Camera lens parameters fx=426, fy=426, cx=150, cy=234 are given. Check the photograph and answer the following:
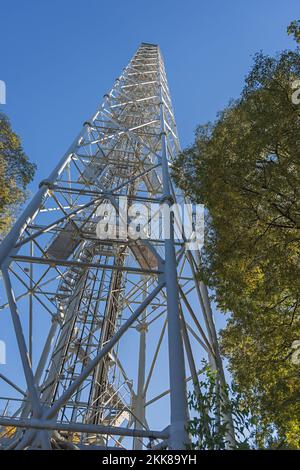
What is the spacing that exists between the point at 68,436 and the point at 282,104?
7179 mm

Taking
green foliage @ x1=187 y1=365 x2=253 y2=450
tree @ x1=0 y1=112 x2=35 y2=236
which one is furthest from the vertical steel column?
tree @ x1=0 y1=112 x2=35 y2=236


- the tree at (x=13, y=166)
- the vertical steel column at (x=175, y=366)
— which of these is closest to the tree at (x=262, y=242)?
the vertical steel column at (x=175, y=366)

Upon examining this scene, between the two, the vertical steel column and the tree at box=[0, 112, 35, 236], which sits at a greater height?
the tree at box=[0, 112, 35, 236]

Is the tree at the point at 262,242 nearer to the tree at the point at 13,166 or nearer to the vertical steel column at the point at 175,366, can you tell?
the vertical steel column at the point at 175,366

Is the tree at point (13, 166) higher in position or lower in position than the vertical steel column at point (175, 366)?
higher

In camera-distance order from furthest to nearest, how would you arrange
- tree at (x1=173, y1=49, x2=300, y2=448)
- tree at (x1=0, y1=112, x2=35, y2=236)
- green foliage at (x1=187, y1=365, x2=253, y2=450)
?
tree at (x1=0, y1=112, x2=35, y2=236) < tree at (x1=173, y1=49, x2=300, y2=448) < green foliage at (x1=187, y1=365, x2=253, y2=450)

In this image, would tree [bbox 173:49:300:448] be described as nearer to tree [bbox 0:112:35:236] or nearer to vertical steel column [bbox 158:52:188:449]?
vertical steel column [bbox 158:52:188:449]

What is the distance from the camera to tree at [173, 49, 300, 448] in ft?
21.5

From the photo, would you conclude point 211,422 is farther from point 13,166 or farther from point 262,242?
point 13,166

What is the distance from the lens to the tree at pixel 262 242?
655 centimetres

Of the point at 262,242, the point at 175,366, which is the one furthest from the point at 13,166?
the point at 175,366

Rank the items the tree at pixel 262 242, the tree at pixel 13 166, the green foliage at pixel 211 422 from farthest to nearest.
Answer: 1. the tree at pixel 13 166
2. the tree at pixel 262 242
3. the green foliage at pixel 211 422
